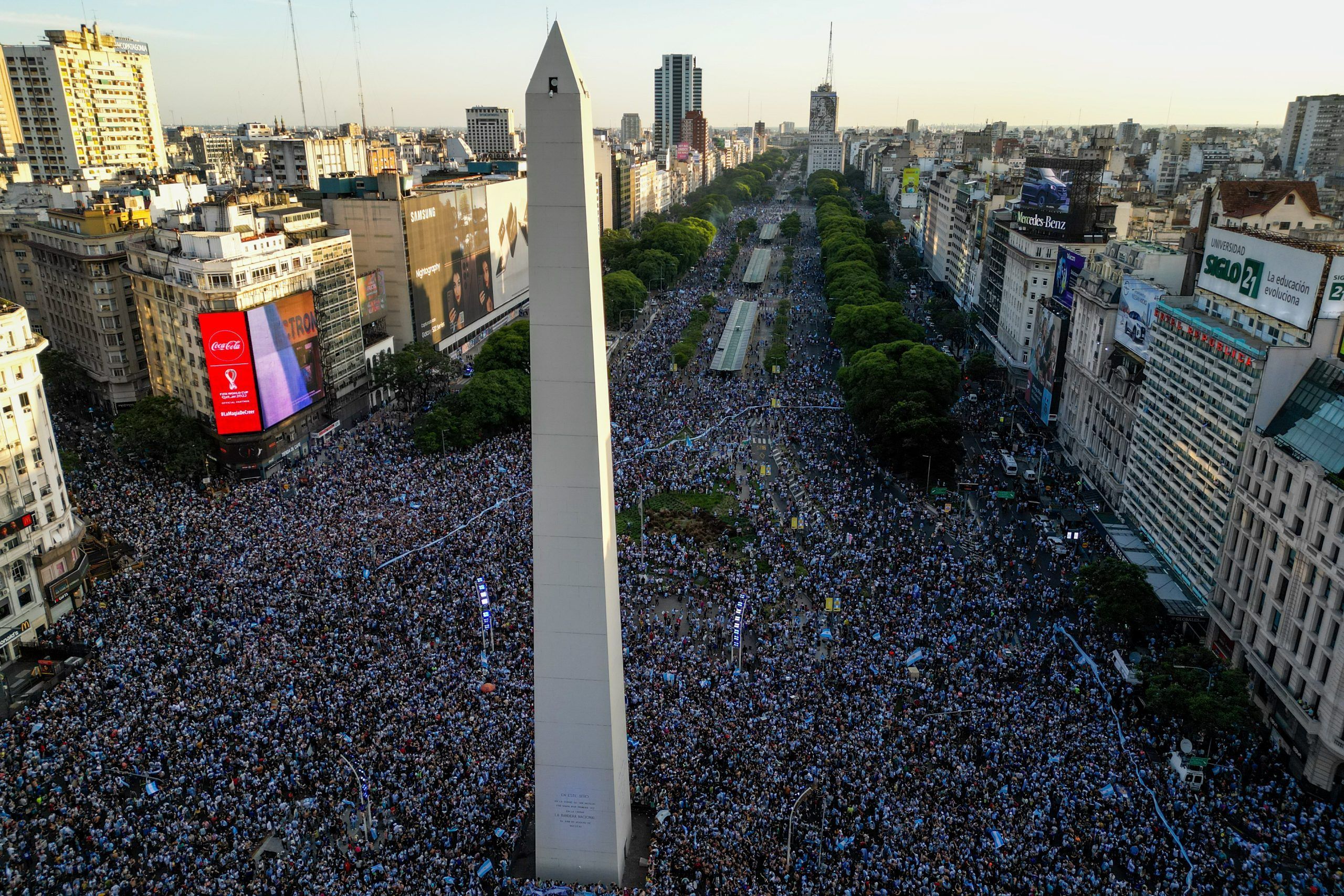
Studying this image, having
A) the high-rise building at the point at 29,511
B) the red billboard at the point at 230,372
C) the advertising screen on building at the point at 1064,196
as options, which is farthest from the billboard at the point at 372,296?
the advertising screen on building at the point at 1064,196

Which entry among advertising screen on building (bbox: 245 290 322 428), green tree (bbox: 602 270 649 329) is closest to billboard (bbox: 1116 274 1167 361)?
advertising screen on building (bbox: 245 290 322 428)

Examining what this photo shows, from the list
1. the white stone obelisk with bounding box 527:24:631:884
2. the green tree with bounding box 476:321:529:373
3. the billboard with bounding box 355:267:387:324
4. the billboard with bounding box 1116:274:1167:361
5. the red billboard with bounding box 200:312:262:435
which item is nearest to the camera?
the white stone obelisk with bounding box 527:24:631:884

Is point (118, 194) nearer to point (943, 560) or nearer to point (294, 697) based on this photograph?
point (294, 697)

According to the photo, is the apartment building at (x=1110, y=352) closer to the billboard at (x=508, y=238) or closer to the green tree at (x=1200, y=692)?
the green tree at (x=1200, y=692)

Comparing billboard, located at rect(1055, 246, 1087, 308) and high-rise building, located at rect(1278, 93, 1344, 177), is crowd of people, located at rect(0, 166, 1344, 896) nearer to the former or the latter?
billboard, located at rect(1055, 246, 1087, 308)

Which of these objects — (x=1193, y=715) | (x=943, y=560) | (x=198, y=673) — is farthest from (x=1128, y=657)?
(x=198, y=673)
